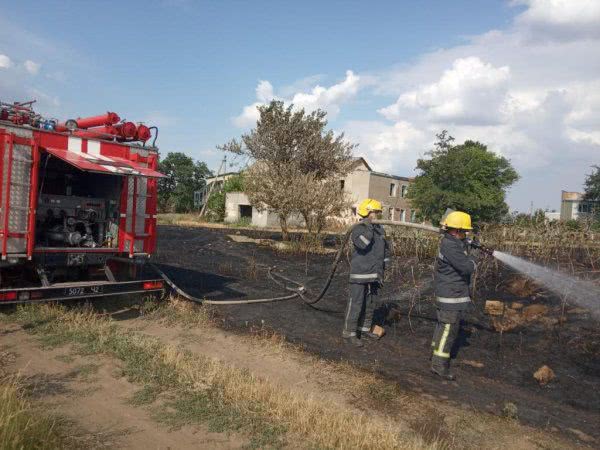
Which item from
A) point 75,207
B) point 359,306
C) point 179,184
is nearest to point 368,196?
point 179,184

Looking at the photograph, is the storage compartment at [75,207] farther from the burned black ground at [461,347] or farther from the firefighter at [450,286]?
the firefighter at [450,286]

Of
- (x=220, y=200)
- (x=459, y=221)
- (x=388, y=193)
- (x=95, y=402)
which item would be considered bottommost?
(x=95, y=402)

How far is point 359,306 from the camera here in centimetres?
676

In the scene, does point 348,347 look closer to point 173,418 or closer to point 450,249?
point 450,249

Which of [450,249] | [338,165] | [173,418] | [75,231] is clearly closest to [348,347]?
[450,249]

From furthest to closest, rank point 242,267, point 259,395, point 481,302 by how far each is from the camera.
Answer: point 242,267, point 481,302, point 259,395

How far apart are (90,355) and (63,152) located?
2.97 meters

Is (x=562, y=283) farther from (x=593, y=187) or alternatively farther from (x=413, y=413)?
(x=593, y=187)

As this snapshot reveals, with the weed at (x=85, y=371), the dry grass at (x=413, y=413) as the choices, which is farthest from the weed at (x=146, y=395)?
the dry grass at (x=413, y=413)

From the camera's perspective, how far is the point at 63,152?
688cm

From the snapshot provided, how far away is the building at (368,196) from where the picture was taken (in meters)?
40.8

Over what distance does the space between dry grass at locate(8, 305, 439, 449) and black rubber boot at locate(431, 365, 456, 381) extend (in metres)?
1.46

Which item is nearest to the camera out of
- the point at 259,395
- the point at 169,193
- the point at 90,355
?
the point at 259,395

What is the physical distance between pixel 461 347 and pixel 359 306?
1.45 metres
